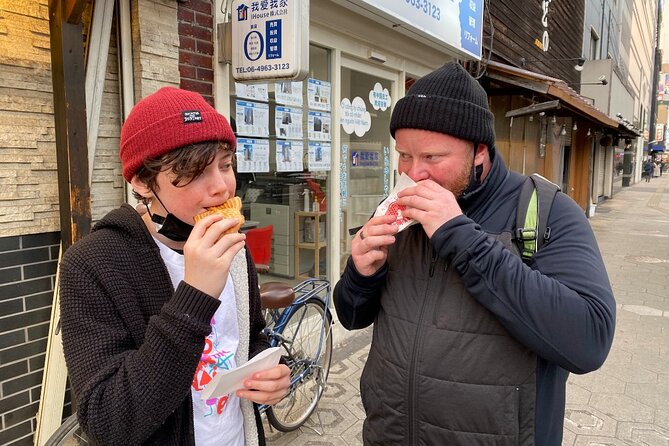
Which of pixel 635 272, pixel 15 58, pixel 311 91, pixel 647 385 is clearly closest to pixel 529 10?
pixel 635 272

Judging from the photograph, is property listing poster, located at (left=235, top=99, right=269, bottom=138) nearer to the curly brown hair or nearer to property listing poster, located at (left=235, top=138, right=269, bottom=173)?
property listing poster, located at (left=235, top=138, right=269, bottom=173)

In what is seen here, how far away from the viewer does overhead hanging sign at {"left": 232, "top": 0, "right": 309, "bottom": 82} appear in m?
3.26

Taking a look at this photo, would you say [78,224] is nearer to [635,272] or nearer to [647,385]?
[647,385]

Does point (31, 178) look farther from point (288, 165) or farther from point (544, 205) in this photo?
point (544, 205)

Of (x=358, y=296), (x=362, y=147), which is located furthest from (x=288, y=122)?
(x=358, y=296)

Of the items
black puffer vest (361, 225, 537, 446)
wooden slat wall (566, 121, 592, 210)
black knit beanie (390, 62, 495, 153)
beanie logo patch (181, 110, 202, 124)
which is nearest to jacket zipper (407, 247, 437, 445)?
black puffer vest (361, 225, 537, 446)

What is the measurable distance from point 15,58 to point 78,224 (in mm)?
959

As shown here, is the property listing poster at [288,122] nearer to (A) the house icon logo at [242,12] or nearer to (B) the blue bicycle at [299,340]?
(A) the house icon logo at [242,12]

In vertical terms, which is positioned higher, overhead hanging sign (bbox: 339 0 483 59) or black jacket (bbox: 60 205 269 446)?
overhead hanging sign (bbox: 339 0 483 59)

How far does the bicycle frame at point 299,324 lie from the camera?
133 inches

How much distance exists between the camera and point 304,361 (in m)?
3.74

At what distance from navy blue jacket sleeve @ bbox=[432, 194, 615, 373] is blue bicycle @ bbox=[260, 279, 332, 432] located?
2006 mm

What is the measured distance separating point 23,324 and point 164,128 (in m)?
2.20

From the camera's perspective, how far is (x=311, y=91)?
4.93 m
